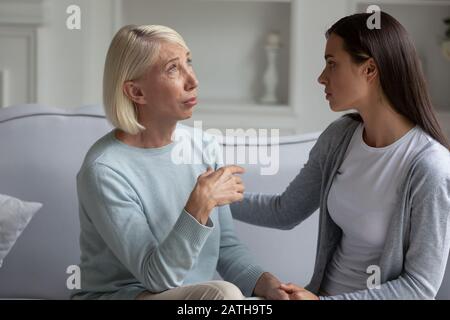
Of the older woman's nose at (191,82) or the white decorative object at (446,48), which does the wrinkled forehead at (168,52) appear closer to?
the older woman's nose at (191,82)

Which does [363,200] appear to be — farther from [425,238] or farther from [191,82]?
[191,82]

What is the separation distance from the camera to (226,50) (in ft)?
9.89

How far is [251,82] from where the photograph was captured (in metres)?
3.03

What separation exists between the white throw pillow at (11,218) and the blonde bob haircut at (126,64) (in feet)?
1.44

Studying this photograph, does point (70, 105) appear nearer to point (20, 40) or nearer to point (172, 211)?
point (20, 40)

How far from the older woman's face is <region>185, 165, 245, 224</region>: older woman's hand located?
5.1 inches

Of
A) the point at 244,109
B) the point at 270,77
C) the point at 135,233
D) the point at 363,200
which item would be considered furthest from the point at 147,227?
the point at 270,77

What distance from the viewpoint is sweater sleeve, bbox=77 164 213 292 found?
1063mm

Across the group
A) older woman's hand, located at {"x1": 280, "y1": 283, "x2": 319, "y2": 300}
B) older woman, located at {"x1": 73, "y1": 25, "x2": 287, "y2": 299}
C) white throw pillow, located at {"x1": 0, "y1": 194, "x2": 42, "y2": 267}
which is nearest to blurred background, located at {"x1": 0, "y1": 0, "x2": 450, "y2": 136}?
white throw pillow, located at {"x1": 0, "y1": 194, "x2": 42, "y2": 267}

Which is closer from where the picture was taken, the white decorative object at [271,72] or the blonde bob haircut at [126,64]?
the blonde bob haircut at [126,64]

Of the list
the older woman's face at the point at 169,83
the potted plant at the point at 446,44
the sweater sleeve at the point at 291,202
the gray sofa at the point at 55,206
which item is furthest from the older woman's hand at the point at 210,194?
the potted plant at the point at 446,44

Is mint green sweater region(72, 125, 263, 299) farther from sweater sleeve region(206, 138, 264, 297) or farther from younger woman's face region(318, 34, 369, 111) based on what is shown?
younger woman's face region(318, 34, 369, 111)

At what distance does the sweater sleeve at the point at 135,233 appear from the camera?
3.49 ft

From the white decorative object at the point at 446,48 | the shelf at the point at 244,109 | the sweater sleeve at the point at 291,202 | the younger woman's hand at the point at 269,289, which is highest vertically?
the white decorative object at the point at 446,48
